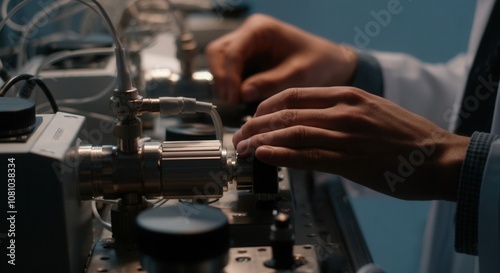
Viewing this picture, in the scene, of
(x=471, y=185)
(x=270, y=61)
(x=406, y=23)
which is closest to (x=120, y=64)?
(x=471, y=185)

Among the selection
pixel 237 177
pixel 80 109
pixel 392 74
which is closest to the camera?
pixel 237 177

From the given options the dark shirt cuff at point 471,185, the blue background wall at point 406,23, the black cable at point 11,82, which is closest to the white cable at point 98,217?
the black cable at point 11,82

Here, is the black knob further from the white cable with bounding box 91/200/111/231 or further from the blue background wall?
the blue background wall

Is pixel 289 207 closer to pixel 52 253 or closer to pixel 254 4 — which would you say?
pixel 52 253

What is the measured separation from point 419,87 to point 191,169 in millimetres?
942

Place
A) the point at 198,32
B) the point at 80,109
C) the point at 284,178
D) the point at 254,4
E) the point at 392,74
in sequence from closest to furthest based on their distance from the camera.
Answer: the point at 284,178, the point at 80,109, the point at 392,74, the point at 198,32, the point at 254,4

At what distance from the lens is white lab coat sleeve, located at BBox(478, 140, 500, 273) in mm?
741

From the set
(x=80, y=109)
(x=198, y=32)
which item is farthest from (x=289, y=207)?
(x=198, y=32)

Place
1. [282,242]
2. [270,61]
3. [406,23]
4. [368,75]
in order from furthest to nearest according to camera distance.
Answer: [406,23], [368,75], [270,61], [282,242]

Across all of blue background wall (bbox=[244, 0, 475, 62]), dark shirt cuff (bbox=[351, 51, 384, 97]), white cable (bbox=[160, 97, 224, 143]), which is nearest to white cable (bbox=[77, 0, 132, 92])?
white cable (bbox=[160, 97, 224, 143])

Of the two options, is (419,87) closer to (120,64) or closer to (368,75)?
(368,75)

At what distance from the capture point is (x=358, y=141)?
77 cm

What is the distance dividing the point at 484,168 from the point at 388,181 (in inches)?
4.5

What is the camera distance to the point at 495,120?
1100 mm
